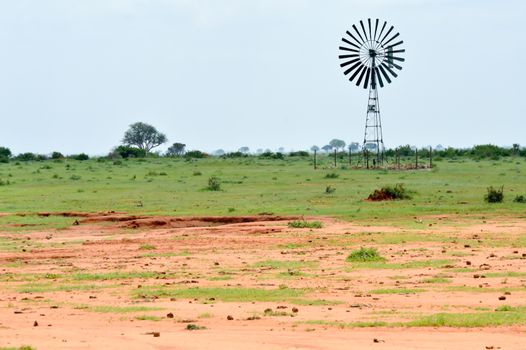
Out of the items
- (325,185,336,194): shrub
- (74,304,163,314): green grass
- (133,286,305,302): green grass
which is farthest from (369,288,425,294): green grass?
(325,185,336,194): shrub

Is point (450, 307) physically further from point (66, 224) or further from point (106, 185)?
point (106, 185)

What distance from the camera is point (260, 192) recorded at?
154 feet

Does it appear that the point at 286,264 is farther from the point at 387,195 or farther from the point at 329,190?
the point at 329,190

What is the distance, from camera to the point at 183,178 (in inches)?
2309

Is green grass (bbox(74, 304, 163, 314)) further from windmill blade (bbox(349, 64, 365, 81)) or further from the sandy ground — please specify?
windmill blade (bbox(349, 64, 365, 81))

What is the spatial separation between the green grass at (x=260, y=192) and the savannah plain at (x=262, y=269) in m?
0.15

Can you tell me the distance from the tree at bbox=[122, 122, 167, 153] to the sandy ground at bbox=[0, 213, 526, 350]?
110m

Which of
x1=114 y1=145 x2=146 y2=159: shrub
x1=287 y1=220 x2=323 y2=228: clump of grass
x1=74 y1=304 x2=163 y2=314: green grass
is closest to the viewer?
x1=74 y1=304 x2=163 y2=314: green grass

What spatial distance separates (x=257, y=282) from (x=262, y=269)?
208 centimetres

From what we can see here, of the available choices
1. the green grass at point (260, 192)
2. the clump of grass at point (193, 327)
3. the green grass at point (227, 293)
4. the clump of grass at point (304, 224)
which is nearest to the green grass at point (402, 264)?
the green grass at point (227, 293)

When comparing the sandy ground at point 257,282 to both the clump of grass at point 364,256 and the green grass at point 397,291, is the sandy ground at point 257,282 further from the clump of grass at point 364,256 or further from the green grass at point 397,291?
the clump of grass at point 364,256

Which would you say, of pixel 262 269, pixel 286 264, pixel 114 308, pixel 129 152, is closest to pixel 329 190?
pixel 286 264

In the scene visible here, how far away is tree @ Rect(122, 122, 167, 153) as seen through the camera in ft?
471

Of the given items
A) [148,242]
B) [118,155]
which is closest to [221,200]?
[148,242]
